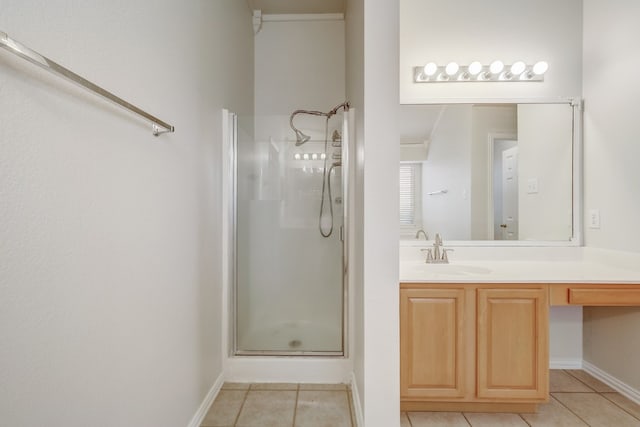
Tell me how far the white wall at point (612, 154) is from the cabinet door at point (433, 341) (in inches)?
47.2

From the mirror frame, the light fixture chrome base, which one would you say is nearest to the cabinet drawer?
the mirror frame

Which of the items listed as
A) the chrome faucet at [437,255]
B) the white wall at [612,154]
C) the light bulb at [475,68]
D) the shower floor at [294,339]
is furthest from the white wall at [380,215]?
the white wall at [612,154]

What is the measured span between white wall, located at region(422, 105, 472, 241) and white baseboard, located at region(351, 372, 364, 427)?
1160 mm

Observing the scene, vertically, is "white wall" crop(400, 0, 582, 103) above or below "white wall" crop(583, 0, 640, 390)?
above

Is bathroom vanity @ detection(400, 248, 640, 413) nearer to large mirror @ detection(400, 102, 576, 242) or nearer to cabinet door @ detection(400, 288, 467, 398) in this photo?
cabinet door @ detection(400, 288, 467, 398)

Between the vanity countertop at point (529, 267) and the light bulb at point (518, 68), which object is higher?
the light bulb at point (518, 68)

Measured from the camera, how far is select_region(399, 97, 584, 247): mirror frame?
2205 millimetres

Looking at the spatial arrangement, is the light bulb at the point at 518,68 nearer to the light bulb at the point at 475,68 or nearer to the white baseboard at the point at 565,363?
the light bulb at the point at 475,68

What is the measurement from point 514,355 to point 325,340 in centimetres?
119

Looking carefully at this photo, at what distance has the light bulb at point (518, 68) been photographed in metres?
2.16

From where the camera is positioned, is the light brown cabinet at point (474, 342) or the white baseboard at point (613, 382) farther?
the white baseboard at point (613, 382)

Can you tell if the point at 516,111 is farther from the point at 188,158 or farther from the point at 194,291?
the point at 194,291

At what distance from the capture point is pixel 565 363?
224 cm

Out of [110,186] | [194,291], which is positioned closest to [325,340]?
[194,291]
